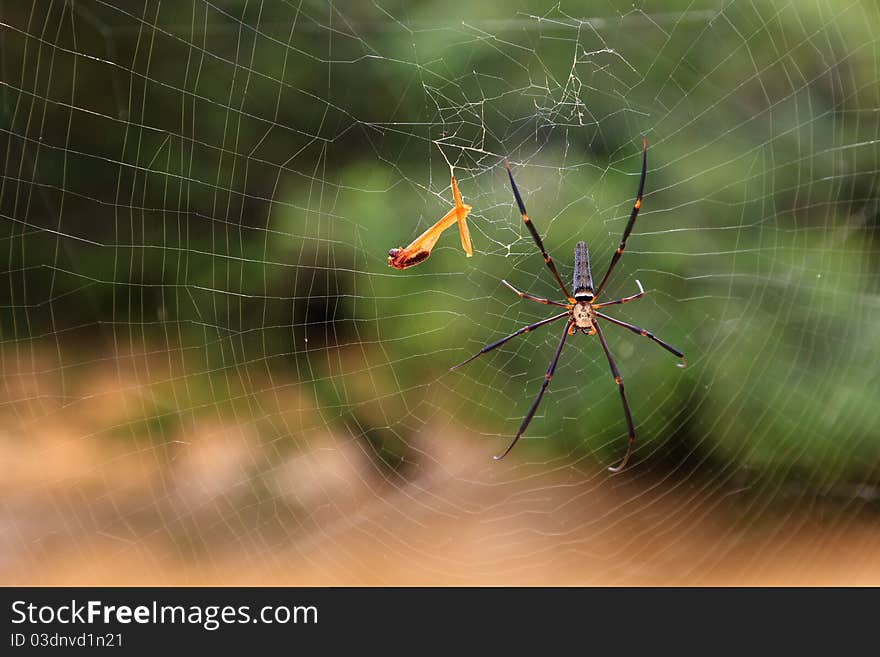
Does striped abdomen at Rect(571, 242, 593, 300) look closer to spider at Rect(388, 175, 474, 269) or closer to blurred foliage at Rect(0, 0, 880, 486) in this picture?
spider at Rect(388, 175, 474, 269)

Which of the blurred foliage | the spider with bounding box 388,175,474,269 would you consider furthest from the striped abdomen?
the blurred foliage

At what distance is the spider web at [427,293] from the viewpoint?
10.8 ft

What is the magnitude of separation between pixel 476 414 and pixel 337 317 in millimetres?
1006

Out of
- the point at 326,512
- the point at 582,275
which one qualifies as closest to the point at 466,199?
the point at 582,275

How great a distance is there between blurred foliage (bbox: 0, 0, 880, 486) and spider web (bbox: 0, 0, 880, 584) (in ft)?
0.06

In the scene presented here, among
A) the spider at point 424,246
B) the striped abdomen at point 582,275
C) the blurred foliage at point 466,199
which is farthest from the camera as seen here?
the blurred foliage at point 466,199

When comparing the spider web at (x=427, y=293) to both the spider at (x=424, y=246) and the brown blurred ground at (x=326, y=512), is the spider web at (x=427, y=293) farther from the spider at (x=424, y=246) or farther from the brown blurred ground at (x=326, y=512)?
the spider at (x=424, y=246)

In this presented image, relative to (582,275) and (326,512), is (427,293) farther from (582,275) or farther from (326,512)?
(326,512)

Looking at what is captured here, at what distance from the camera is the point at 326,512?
4711 millimetres

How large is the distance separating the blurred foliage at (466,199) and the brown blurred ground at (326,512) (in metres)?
0.22

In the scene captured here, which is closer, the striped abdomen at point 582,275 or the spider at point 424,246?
the spider at point 424,246

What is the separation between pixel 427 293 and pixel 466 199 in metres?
0.73

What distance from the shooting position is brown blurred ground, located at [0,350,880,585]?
4.29m

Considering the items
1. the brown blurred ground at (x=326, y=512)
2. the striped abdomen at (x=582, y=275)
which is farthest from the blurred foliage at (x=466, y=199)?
the striped abdomen at (x=582, y=275)
